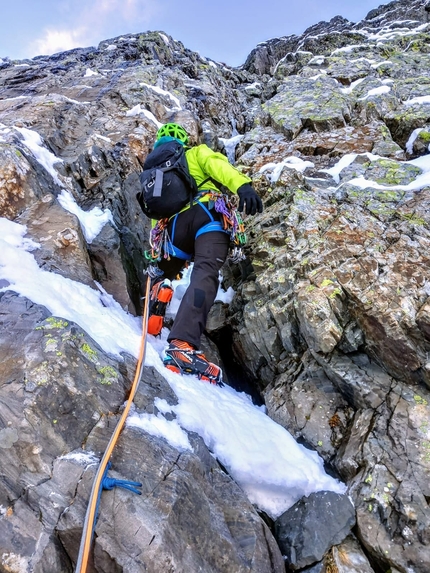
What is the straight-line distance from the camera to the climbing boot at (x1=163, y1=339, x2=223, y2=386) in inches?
172

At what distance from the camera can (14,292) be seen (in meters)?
3.87

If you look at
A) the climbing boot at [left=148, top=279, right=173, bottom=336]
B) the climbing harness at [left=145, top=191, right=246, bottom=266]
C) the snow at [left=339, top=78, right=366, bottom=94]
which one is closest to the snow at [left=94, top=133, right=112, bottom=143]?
the climbing harness at [left=145, top=191, right=246, bottom=266]

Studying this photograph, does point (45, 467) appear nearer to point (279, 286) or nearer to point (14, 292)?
point (14, 292)

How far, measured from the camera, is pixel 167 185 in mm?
5105

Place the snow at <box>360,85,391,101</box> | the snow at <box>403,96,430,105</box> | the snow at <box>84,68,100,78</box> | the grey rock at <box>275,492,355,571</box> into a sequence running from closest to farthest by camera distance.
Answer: the grey rock at <box>275,492,355,571</box> < the snow at <box>403,96,430,105</box> < the snow at <box>360,85,391,101</box> < the snow at <box>84,68,100,78</box>

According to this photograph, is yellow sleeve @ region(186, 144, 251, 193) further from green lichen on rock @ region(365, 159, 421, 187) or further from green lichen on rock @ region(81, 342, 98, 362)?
green lichen on rock @ region(81, 342, 98, 362)

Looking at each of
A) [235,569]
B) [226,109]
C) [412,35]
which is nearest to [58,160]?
[235,569]

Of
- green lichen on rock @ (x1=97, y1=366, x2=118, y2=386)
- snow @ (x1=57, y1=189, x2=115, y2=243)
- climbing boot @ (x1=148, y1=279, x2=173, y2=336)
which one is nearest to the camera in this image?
green lichen on rock @ (x1=97, y1=366, x2=118, y2=386)

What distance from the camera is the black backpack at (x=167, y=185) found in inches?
199

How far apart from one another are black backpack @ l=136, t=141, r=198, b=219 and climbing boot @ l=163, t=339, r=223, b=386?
79.2 inches

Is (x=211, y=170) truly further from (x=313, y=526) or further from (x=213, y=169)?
(x=313, y=526)

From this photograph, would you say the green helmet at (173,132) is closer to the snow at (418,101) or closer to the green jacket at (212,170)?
the green jacket at (212,170)

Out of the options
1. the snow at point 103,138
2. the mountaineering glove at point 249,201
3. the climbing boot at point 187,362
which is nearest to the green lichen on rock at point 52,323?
the climbing boot at point 187,362

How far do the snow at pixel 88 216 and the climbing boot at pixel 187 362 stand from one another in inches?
105
